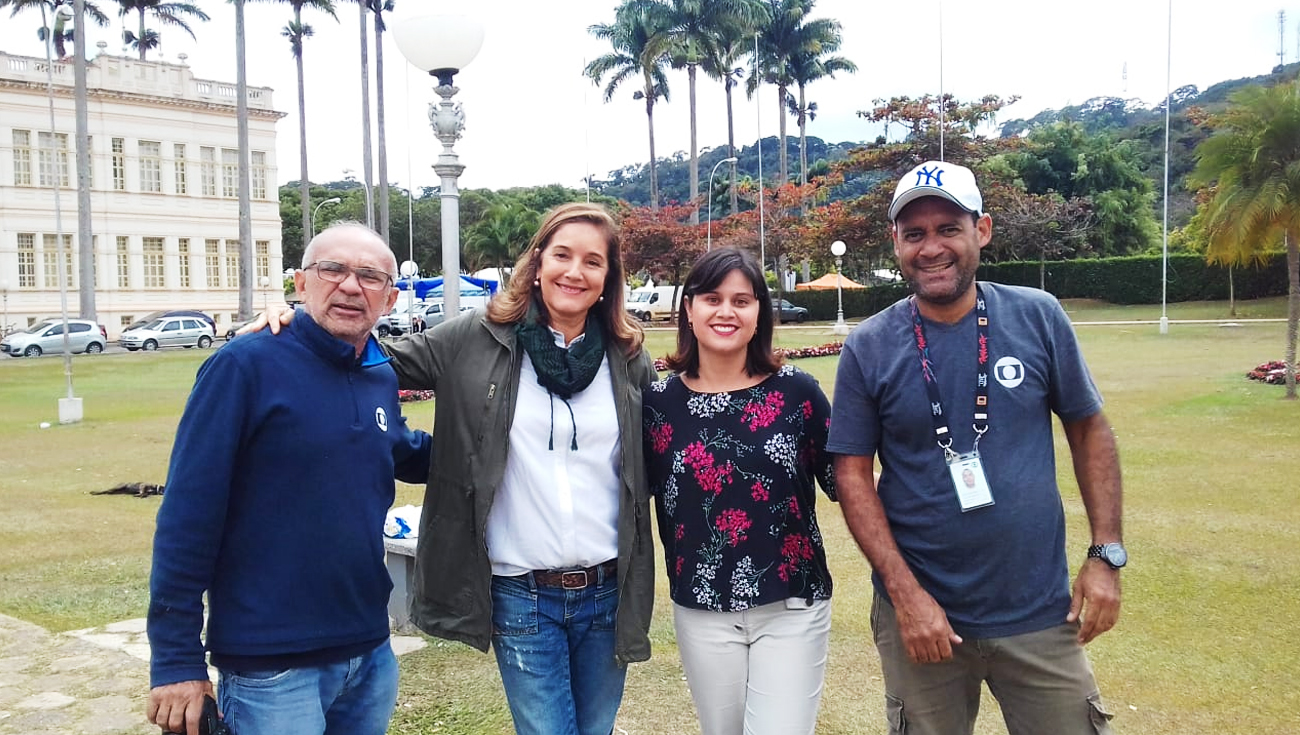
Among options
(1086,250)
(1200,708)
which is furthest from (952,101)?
(1200,708)

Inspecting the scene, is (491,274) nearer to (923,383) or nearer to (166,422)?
(166,422)

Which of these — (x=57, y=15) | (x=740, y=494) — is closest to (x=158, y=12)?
(x=57, y=15)

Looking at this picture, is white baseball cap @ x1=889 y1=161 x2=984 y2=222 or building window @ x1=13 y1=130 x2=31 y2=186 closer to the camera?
white baseball cap @ x1=889 y1=161 x2=984 y2=222

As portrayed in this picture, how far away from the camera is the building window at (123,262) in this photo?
4153 cm

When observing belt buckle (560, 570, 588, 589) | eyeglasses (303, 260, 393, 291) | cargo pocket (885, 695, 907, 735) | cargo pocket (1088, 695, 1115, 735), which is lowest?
cargo pocket (885, 695, 907, 735)

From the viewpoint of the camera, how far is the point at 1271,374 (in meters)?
13.9

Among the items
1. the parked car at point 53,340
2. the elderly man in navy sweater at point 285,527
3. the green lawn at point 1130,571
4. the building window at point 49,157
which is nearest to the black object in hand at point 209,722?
the elderly man in navy sweater at point 285,527

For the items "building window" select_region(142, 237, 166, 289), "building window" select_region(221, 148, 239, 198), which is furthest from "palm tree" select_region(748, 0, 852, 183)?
"building window" select_region(142, 237, 166, 289)

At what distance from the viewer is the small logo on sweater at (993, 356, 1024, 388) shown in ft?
8.01

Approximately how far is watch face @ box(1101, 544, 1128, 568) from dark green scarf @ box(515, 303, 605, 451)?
134 cm

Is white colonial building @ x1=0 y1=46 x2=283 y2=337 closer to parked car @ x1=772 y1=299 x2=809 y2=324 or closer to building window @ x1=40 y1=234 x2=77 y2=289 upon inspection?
building window @ x1=40 y1=234 x2=77 y2=289

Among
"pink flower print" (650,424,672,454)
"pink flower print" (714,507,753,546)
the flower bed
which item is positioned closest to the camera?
"pink flower print" (714,507,753,546)

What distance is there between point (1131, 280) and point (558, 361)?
3771cm

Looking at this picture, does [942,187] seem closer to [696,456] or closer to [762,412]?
[762,412]
